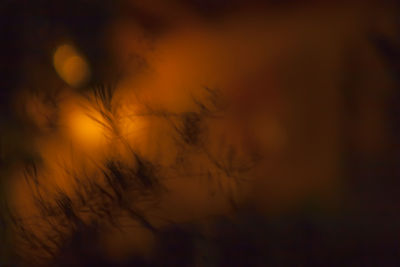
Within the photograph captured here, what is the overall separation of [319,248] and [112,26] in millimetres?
2984

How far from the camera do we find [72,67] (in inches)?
197

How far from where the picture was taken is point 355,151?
14.8 ft

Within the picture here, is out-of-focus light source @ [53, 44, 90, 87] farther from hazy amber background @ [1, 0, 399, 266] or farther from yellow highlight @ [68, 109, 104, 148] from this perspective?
yellow highlight @ [68, 109, 104, 148]

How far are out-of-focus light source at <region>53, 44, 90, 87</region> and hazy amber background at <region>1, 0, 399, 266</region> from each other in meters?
0.01

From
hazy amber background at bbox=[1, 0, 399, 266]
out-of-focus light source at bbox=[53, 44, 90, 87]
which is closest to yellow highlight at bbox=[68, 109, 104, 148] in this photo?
hazy amber background at bbox=[1, 0, 399, 266]

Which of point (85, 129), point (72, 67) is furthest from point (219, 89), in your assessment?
point (72, 67)

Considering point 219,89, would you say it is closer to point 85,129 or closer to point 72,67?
point 85,129

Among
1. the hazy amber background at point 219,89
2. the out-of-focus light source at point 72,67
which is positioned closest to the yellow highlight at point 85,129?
the hazy amber background at point 219,89

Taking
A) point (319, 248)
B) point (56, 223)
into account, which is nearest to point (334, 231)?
point (319, 248)

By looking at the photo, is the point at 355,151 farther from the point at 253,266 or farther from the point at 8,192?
the point at 8,192

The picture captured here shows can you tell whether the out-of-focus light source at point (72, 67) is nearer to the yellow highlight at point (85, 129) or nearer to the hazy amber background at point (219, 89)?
the hazy amber background at point (219, 89)

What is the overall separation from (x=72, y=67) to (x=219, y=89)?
61.1 inches

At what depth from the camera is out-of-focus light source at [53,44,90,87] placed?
16.3 feet

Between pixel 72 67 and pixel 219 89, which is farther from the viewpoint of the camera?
pixel 72 67
